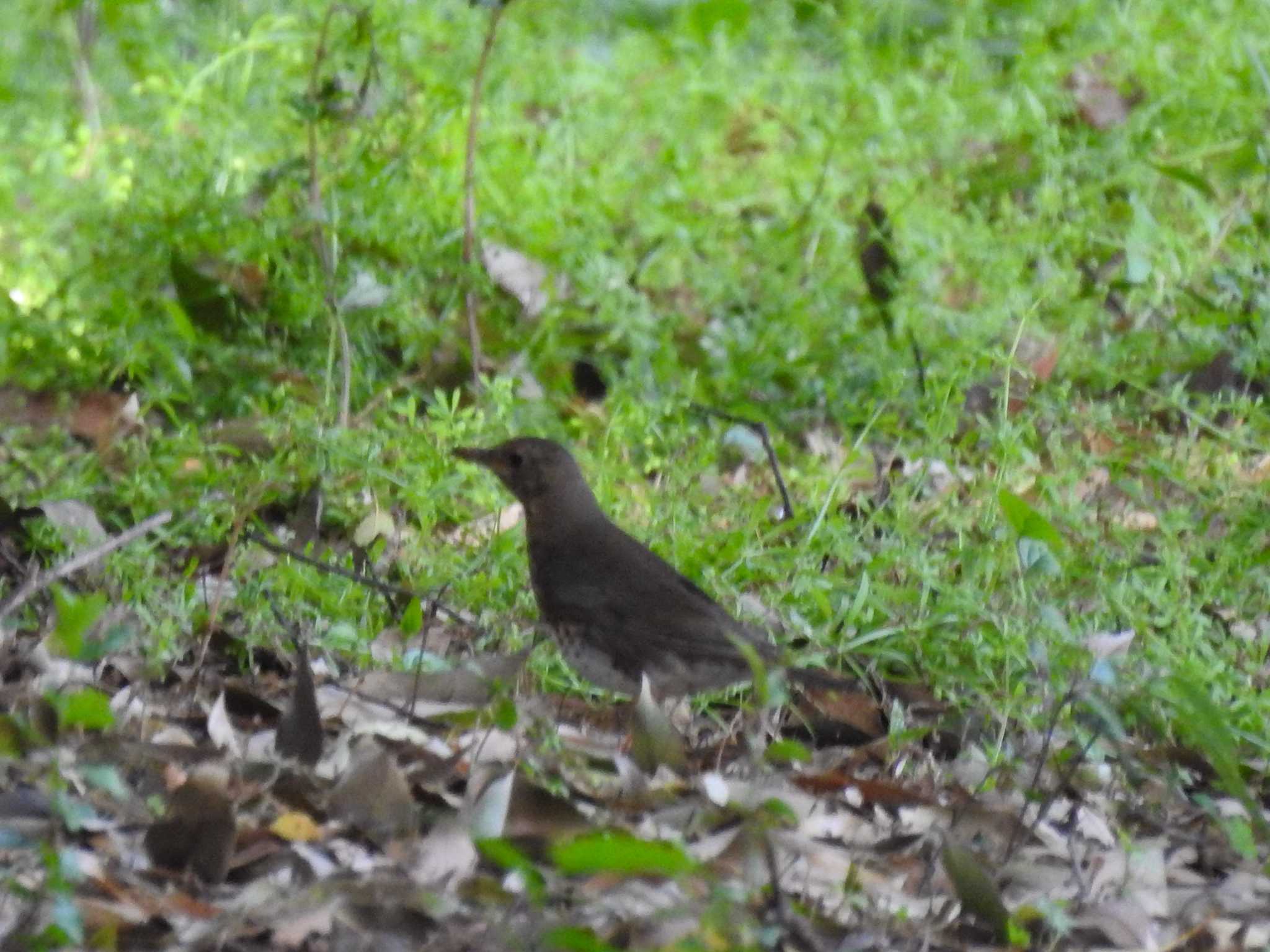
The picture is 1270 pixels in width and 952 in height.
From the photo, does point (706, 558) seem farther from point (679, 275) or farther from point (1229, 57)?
point (1229, 57)

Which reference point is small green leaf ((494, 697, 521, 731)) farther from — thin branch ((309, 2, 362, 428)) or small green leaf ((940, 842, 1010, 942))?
thin branch ((309, 2, 362, 428))

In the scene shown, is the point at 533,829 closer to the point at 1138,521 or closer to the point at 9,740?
the point at 9,740

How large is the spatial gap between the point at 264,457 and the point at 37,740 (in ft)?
7.76

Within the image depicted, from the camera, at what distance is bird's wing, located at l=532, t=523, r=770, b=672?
4301 mm

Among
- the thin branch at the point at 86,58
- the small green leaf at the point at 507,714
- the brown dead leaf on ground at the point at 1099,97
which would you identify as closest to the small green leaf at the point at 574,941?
the small green leaf at the point at 507,714

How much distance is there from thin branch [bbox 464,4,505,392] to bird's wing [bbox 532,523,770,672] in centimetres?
109

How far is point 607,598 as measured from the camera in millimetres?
4547

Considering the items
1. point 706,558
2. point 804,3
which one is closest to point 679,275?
point 804,3

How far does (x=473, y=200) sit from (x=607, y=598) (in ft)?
6.41

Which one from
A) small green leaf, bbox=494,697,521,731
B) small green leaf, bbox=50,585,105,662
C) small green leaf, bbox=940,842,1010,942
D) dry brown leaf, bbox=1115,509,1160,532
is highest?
small green leaf, bbox=50,585,105,662

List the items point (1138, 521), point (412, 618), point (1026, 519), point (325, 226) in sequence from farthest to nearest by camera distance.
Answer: point (325, 226) → point (1138, 521) → point (412, 618) → point (1026, 519)

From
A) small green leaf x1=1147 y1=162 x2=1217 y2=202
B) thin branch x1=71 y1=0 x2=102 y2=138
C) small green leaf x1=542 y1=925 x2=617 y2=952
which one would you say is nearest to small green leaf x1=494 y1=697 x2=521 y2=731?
small green leaf x1=542 y1=925 x2=617 y2=952

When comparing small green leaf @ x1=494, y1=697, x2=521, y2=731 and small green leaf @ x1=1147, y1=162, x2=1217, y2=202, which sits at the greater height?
small green leaf @ x1=1147, y1=162, x2=1217, y2=202

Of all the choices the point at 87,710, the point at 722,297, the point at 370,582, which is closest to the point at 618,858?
the point at 87,710
